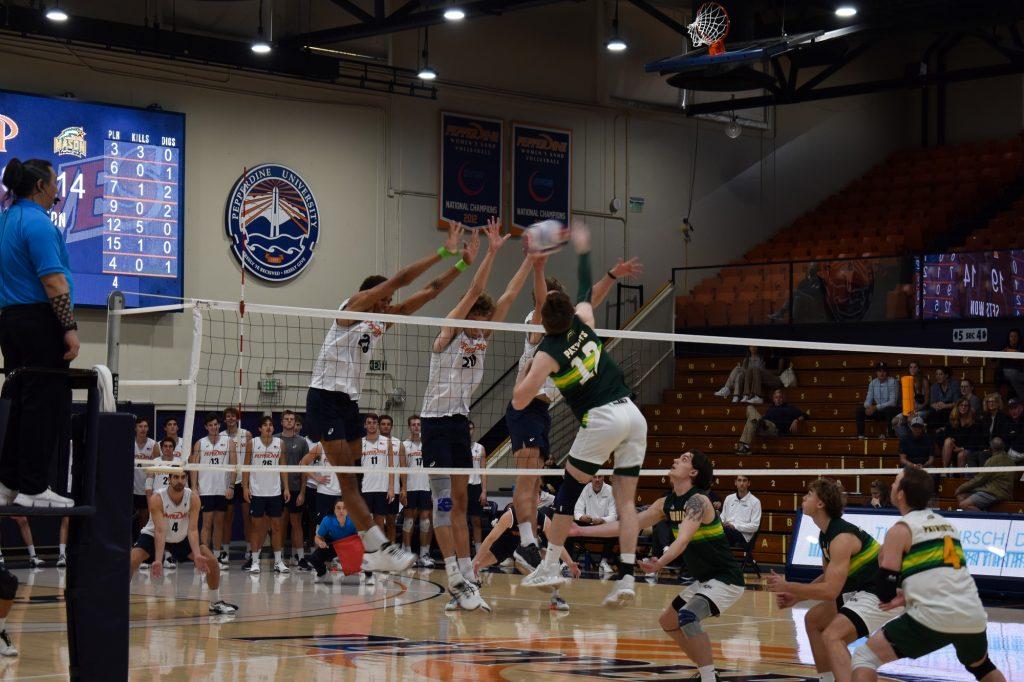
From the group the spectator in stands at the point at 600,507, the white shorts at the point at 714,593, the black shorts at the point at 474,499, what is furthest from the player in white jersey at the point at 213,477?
the white shorts at the point at 714,593

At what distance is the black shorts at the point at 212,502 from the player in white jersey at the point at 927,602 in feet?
41.8

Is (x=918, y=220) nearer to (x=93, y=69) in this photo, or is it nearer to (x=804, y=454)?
(x=804, y=454)

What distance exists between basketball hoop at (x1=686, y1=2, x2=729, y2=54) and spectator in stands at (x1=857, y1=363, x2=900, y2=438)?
565 centimetres

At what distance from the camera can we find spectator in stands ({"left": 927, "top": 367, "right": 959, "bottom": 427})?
18688 millimetres

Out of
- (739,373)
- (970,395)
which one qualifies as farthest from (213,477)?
(970,395)

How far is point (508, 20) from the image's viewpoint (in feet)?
80.1

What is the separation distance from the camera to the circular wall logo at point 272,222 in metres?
21.3

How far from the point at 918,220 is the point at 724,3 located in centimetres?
739

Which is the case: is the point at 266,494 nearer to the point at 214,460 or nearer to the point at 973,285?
the point at 214,460

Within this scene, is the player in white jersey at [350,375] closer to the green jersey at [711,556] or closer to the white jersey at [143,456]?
the green jersey at [711,556]

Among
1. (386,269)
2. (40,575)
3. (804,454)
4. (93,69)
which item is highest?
(93,69)

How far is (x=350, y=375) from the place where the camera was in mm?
9883

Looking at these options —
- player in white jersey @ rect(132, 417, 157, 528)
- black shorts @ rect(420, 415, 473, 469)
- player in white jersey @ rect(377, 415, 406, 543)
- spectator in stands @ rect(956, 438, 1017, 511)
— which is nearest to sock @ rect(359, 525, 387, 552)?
black shorts @ rect(420, 415, 473, 469)

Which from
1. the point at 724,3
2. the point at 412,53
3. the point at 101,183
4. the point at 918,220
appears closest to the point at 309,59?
the point at 412,53
